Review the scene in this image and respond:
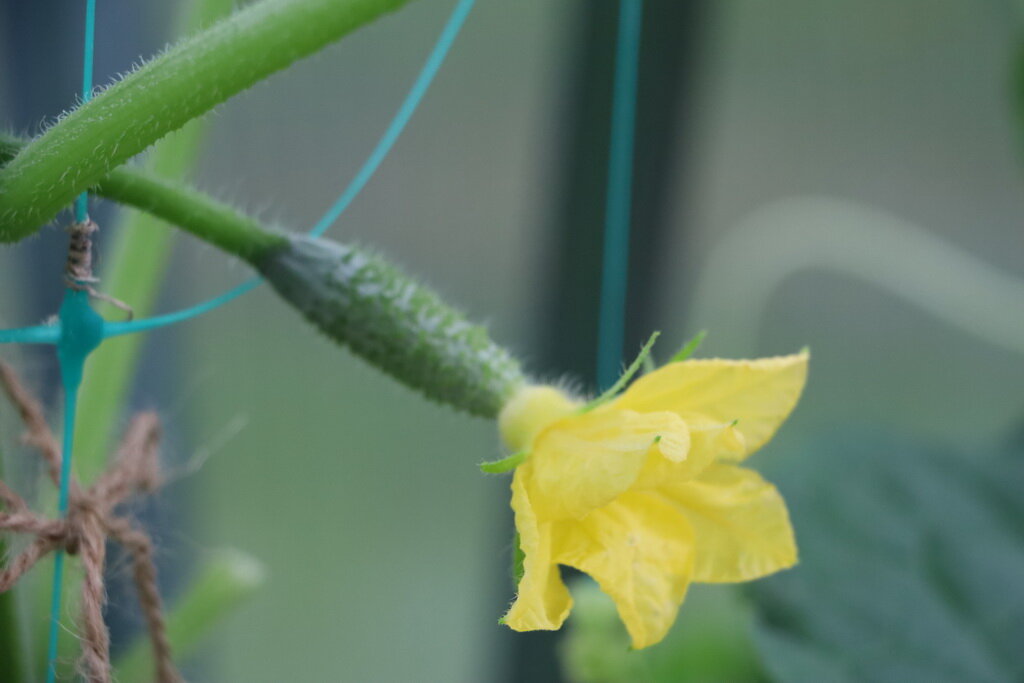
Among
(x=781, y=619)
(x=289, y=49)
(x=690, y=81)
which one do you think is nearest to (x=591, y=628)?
(x=781, y=619)

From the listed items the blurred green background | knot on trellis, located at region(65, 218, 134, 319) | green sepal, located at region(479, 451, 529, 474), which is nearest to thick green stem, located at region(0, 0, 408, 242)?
knot on trellis, located at region(65, 218, 134, 319)

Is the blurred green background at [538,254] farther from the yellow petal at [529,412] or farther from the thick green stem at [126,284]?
the yellow petal at [529,412]

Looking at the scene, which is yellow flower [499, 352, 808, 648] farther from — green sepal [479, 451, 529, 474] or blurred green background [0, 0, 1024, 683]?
blurred green background [0, 0, 1024, 683]

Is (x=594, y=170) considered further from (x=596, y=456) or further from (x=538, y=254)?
(x=596, y=456)

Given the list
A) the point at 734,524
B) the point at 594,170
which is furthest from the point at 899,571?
the point at 594,170

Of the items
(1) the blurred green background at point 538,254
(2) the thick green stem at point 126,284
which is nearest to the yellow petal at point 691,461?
(2) the thick green stem at point 126,284

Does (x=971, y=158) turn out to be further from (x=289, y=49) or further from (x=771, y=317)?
(x=289, y=49)
